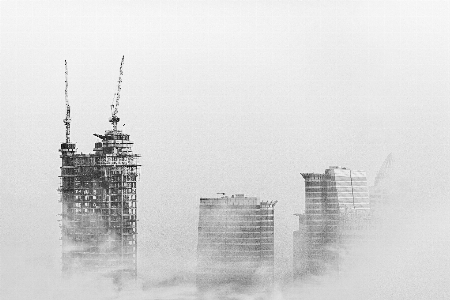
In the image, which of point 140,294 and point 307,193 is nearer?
point 140,294

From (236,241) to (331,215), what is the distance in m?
6.36

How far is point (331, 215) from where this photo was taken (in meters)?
71.0

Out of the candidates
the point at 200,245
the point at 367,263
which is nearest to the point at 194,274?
the point at 200,245

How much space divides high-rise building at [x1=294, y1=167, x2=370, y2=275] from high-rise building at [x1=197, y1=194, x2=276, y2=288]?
7.16 ft

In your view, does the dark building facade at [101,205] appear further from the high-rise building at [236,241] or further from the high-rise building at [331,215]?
the high-rise building at [331,215]

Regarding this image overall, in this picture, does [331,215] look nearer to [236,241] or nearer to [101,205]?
[236,241]

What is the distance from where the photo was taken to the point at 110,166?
225ft

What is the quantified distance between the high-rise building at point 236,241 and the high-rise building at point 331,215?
218cm

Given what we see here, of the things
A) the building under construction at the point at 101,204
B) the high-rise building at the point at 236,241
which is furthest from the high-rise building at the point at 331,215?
the building under construction at the point at 101,204

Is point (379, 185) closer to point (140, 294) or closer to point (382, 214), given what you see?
point (382, 214)

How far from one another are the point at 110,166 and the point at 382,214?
17306 millimetres

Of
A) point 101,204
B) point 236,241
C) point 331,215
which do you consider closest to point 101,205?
point 101,204

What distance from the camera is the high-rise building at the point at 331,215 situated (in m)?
69.2

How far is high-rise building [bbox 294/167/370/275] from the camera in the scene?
69.2 meters
